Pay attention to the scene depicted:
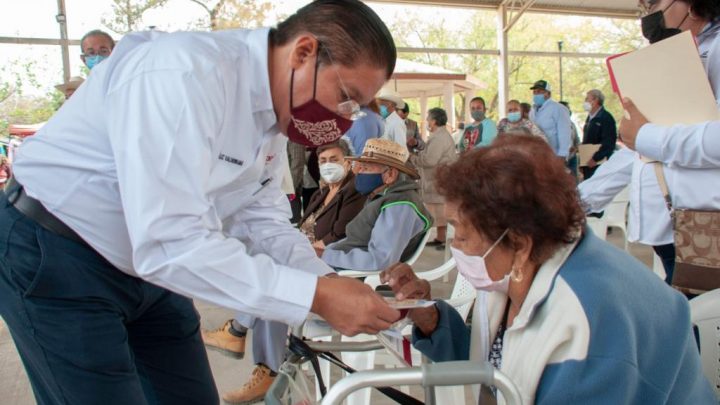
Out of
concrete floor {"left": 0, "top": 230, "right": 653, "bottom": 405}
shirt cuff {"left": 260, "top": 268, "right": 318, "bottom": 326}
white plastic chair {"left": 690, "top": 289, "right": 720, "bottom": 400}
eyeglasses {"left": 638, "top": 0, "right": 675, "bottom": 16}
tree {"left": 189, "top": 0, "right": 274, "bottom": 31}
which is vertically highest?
tree {"left": 189, "top": 0, "right": 274, "bottom": 31}

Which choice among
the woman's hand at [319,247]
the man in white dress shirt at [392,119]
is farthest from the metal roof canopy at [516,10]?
the woman's hand at [319,247]

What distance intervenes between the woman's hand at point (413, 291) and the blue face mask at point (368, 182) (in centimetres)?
153

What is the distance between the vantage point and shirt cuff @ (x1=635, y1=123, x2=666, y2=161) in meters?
1.93

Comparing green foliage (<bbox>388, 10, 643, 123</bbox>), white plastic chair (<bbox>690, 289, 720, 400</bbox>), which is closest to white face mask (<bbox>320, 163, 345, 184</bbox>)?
white plastic chair (<bbox>690, 289, 720, 400</bbox>)

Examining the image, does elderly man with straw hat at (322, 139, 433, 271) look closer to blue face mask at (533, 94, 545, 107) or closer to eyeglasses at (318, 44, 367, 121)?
eyeglasses at (318, 44, 367, 121)

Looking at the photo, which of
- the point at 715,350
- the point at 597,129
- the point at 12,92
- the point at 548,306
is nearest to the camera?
the point at 548,306

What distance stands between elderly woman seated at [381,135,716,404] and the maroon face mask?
0.28 meters

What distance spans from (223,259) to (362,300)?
11.0 inches

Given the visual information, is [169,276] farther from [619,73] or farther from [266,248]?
[619,73]

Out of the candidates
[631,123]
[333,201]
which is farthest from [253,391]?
[631,123]

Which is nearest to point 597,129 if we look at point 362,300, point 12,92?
point 362,300

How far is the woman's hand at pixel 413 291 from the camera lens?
63.5 inches

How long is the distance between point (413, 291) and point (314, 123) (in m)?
0.60

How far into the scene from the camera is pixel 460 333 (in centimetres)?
169
